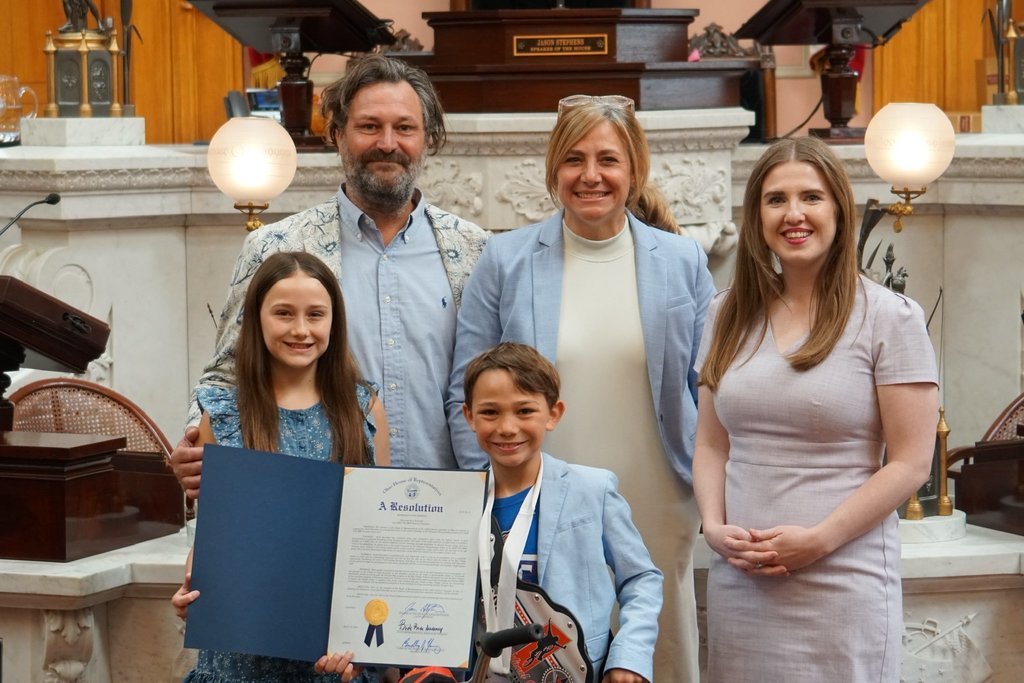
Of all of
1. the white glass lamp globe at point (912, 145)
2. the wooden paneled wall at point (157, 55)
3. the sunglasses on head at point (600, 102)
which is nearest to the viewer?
the sunglasses on head at point (600, 102)

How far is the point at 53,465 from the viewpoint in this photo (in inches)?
141

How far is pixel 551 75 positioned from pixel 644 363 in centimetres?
220

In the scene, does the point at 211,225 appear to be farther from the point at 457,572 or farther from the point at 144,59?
the point at 144,59

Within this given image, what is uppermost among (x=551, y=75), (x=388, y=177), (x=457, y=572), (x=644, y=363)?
(x=551, y=75)

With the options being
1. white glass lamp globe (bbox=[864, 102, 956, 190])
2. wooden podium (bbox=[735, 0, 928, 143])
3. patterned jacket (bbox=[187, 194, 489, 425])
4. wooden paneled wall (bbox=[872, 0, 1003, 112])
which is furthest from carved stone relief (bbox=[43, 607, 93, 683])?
wooden paneled wall (bbox=[872, 0, 1003, 112])

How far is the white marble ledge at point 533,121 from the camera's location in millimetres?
4805

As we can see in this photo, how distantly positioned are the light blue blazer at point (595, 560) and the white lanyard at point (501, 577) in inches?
3.6

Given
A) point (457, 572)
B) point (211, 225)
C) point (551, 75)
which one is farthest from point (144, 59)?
point (457, 572)

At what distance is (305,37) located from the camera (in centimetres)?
533
